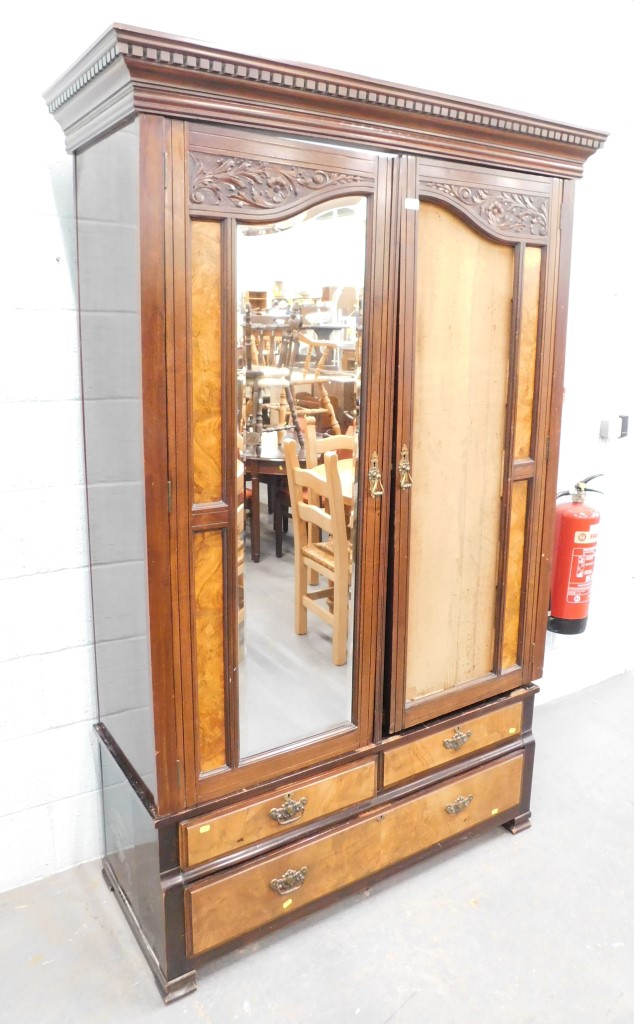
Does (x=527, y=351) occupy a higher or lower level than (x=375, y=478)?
higher

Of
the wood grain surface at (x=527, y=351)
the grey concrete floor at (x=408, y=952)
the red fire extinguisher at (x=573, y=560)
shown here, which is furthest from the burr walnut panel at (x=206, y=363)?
the red fire extinguisher at (x=573, y=560)

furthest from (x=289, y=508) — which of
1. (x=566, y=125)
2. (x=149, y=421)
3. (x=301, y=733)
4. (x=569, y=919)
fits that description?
(x=569, y=919)

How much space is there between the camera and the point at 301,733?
1913mm

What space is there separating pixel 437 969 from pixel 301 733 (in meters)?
0.65

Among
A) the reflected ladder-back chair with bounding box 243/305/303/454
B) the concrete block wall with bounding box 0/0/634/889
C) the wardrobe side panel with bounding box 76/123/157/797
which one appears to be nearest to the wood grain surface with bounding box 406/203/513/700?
the reflected ladder-back chair with bounding box 243/305/303/454

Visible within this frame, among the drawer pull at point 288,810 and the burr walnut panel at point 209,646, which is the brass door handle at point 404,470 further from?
the drawer pull at point 288,810

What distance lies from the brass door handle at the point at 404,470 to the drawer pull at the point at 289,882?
3.15ft

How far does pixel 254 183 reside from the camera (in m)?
1.52

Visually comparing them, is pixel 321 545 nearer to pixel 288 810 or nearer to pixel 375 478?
pixel 375 478

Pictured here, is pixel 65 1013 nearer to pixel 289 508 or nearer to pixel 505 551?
pixel 289 508

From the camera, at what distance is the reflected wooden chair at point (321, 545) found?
1813mm

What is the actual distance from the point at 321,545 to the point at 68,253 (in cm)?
92

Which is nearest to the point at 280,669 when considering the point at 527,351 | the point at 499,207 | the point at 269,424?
the point at 269,424

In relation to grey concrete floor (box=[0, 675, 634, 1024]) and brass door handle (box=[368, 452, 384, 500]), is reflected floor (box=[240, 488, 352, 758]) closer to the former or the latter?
brass door handle (box=[368, 452, 384, 500])
